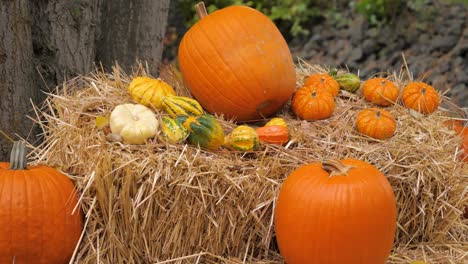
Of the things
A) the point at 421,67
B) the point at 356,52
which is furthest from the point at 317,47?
the point at 421,67

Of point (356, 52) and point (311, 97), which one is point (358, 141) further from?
point (356, 52)

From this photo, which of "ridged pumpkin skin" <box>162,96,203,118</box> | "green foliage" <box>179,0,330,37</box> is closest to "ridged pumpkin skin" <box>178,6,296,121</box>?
"ridged pumpkin skin" <box>162,96,203,118</box>

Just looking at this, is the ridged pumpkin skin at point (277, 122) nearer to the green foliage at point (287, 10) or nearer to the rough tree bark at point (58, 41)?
the rough tree bark at point (58, 41)

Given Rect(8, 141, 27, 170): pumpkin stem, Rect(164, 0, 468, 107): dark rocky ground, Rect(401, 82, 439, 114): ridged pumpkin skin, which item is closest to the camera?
Rect(8, 141, 27, 170): pumpkin stem

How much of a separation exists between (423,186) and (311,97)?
87cm

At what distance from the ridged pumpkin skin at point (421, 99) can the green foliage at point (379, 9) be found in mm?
4367

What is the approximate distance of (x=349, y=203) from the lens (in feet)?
10.6

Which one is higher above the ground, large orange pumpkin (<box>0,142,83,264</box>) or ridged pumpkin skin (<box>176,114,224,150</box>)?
ridged pumpkin skin (<box>176,114,224,150</box>)

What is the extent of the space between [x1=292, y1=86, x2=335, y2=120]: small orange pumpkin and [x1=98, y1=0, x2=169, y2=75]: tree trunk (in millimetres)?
1595

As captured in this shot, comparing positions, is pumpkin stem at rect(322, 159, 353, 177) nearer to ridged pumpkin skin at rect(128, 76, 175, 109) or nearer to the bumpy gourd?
the bumpy gourd

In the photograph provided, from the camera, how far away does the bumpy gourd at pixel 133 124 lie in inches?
141

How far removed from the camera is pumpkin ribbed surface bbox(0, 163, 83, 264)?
3346mm

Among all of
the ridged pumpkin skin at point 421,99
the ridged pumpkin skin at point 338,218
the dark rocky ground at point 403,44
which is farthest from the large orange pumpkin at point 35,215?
the dark rocky ground at point 403,44

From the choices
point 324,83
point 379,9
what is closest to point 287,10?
point 379,9
